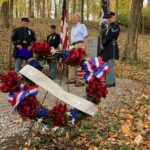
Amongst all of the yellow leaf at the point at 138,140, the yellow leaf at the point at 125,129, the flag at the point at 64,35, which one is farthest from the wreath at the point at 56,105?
the flag at the point at 64,35

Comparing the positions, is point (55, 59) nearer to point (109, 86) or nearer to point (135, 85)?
point (109, 86)

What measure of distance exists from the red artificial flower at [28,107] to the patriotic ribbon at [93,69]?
1077mm

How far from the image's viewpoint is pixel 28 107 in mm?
6789

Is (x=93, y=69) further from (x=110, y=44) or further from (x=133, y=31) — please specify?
(x=133, y=31)

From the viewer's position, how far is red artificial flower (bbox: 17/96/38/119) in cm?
679

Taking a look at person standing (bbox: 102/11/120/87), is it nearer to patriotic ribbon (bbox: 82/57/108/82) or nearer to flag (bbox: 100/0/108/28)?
flag (bbox: 100/0/108/28)

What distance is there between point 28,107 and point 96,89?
1222 mm

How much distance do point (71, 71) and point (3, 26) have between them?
13567mm

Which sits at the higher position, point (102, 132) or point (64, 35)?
point (64, 35)

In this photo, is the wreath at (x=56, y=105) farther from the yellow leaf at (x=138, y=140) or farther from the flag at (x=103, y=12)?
the flag at (x=103, y=12)

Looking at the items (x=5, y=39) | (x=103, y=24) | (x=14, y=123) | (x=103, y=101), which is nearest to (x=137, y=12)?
(x=103, y=24)

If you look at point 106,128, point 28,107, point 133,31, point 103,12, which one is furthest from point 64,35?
point 28,107

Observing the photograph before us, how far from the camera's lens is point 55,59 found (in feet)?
24.9

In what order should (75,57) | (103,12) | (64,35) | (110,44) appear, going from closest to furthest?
1. (75,57)
2. (110,44)
3. (64,35)
4. (103,12)
